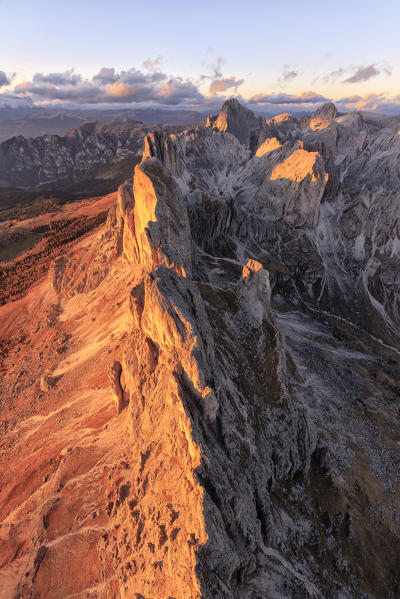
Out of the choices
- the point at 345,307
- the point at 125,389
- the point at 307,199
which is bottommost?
the point at 345,307

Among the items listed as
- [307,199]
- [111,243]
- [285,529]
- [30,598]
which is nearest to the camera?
[30,598]

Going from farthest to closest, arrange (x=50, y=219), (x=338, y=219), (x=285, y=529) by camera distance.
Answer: (x=338, y=219), (x=50, y=219), (x=285, y=529)

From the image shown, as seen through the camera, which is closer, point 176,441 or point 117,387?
point 176,441

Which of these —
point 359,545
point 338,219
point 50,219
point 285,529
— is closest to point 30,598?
point 285,529

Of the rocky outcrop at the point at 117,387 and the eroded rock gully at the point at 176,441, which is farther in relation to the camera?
the rocky outcrop at the point at 117,387

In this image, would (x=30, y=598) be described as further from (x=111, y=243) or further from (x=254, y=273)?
(x=111, y=243)

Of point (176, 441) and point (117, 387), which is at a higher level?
point (176, 441)

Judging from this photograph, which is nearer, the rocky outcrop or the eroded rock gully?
the eroded rock gully

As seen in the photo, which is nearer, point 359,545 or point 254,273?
point 359,545
